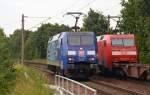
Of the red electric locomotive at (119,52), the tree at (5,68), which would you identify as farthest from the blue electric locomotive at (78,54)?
the tree at (5,68)

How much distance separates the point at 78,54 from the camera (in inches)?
1337

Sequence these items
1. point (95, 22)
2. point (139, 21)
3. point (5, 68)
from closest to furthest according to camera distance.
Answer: point (5, 68) < point (139, 21) < point (95, 22)

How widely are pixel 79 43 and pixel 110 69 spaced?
12.8 feet

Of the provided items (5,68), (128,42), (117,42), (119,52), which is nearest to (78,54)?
(119,52)

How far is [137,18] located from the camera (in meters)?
50.9

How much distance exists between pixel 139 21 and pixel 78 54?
55.0ft

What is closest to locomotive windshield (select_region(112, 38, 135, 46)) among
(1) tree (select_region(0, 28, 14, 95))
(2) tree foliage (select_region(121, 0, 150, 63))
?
(2) tree foliage (select_region(121, 0, 150, 63))

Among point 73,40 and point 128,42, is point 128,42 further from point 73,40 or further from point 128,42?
point 73,40

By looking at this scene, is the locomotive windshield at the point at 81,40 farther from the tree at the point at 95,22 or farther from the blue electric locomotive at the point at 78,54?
the tree at the point at 95,22

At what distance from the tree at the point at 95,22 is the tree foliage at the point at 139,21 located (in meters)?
10.7

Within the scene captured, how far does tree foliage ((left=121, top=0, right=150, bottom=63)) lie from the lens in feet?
155

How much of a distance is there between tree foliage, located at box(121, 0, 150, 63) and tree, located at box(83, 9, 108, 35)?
1073cm

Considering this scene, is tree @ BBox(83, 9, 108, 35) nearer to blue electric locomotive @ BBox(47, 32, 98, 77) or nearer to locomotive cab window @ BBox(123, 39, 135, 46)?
locomotive cab window @ BBox(123, 39, 135, 46)

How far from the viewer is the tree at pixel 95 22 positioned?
65.1m
